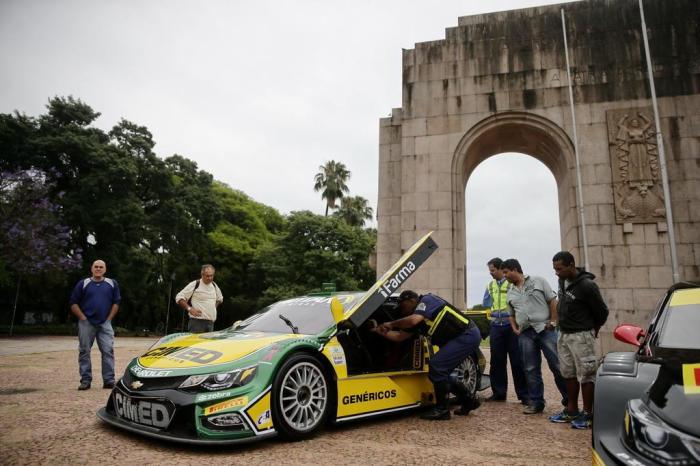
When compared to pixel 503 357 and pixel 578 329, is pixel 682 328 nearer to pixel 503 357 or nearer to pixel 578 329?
pixel 578 329

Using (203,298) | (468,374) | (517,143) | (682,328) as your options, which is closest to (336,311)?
(468,374)

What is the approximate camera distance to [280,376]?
4035mm

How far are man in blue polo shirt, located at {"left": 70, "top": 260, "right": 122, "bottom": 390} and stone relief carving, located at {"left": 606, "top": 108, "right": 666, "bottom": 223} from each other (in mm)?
12517

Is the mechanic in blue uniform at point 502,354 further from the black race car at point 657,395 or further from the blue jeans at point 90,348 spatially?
the blue jeans at point 90,348

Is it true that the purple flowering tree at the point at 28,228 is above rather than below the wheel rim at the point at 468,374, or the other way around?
above

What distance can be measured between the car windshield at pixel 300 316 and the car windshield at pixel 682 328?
9.51 ft

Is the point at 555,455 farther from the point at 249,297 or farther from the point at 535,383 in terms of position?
the point at 249,297

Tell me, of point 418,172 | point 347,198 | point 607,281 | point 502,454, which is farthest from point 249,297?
point 502,454

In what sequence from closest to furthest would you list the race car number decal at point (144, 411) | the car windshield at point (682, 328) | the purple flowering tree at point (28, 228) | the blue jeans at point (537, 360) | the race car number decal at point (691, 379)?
the race car number decal at point (691, 379)
the car windshield at point (682, 328)
the race car number decal at point (144, 411)
the blue jeans at point (537, 360)
the purple flowering tree at point (28, 228)

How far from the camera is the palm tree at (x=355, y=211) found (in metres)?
46.4

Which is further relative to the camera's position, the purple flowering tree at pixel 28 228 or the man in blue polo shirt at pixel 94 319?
the purple flowering tree at pixel 28 228

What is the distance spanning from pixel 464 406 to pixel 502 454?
1658mm

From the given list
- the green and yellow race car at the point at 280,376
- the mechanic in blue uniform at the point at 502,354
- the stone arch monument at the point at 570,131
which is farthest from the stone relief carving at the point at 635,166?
the green and yellow race car at the point at 280,376

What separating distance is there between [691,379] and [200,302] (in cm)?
631
